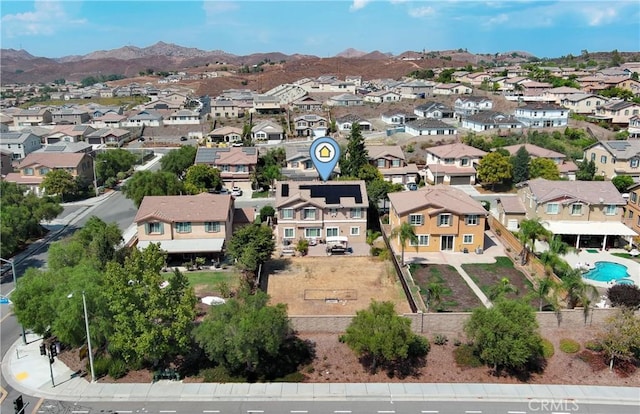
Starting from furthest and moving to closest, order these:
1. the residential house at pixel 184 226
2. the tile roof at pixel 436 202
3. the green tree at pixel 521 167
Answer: the green tree at pixel 521 167
the tile roof at pixel 436 202
the residential house at pixel 184 226

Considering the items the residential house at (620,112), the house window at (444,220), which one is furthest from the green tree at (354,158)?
the residential house at (620,112)

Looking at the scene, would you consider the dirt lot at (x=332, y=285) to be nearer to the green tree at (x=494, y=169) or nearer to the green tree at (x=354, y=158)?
the green tree at (x=354, y=158)

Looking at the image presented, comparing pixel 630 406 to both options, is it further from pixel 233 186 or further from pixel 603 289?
pixel 233 186

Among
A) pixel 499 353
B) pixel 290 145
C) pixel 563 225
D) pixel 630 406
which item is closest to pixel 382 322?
pixel 499 353

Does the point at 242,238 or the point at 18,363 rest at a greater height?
the point at 242,238

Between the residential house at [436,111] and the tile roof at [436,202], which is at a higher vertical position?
the residential house at [436,111]

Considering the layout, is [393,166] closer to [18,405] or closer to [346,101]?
[18,405]

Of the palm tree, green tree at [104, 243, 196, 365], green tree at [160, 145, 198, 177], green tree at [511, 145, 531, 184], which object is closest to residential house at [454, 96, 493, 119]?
green tree at [511, 145, 531, 184]
